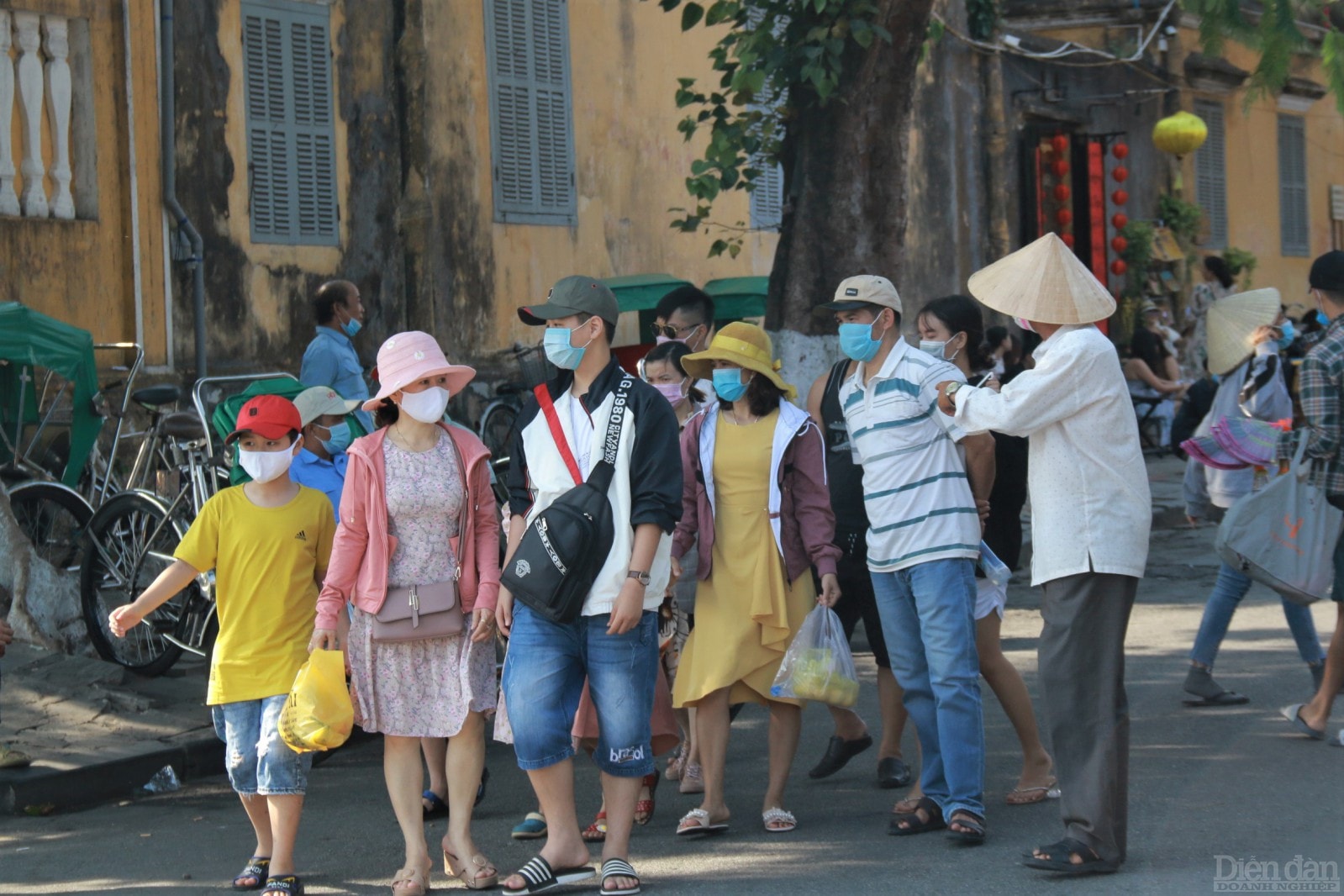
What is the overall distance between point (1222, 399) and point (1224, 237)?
54.7 feet

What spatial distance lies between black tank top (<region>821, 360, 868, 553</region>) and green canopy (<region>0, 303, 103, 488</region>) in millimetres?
4665

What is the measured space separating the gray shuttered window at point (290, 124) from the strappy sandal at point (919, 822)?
8.01m

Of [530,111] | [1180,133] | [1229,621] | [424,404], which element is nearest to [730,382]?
[424,404]

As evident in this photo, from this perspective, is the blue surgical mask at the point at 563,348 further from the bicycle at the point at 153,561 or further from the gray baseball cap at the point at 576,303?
the bicycle at the point at 153,561

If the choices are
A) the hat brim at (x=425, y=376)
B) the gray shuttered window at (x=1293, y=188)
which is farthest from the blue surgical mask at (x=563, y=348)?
the gray shuttered window at (x=1293, y=188)

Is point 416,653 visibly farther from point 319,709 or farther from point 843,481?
point 843,481

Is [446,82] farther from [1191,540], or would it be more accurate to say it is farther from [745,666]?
[745,666]

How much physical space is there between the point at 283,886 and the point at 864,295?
281 cm

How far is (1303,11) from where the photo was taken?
1143 centimetres

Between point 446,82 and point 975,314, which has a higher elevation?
point 446,82

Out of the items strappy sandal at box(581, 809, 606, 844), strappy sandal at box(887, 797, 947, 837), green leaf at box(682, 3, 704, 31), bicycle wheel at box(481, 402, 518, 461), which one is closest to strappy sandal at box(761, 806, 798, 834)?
strappy sandal at box(887, 797, 947, 837)

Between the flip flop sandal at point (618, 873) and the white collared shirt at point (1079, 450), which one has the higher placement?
the white collared shirt at point (1079, 450)

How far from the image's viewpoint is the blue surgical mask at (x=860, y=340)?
5.85m

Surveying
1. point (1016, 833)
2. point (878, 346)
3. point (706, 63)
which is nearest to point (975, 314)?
point (878, 346)
